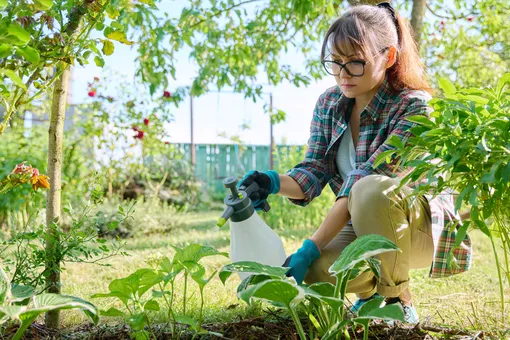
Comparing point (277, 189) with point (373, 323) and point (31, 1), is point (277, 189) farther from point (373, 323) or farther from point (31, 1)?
point (31, 1)

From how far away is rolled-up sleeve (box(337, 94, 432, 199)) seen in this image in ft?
5.98

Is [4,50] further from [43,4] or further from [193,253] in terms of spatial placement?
[193,253]

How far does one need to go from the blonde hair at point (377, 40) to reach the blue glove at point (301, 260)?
676mm

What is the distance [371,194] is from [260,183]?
0.42 m

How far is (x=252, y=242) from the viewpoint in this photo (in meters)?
1.66

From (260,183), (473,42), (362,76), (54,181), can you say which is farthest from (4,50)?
(473,42)

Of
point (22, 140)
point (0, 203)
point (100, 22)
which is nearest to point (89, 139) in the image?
point (22, 140)

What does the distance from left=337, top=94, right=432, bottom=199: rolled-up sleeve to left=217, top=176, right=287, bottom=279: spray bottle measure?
1.06 ft

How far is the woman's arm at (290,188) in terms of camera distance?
6.73ft

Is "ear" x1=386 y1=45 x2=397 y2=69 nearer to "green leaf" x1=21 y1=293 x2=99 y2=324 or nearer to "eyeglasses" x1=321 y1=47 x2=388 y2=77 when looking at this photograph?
"eyeglasses" x1=321 y1=47 x2=388 y2=77

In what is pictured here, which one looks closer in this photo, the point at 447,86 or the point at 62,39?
the point at 447,86

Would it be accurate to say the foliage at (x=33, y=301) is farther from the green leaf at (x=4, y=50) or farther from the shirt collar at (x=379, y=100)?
the shirt collar at (x=379, y=100)

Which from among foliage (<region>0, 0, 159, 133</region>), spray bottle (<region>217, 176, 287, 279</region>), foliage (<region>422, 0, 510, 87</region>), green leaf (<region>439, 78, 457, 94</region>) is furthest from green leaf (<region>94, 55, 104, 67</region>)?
foliage (<region>422, 0, 510, 87</region>)

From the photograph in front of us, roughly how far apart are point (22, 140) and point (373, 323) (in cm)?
509
